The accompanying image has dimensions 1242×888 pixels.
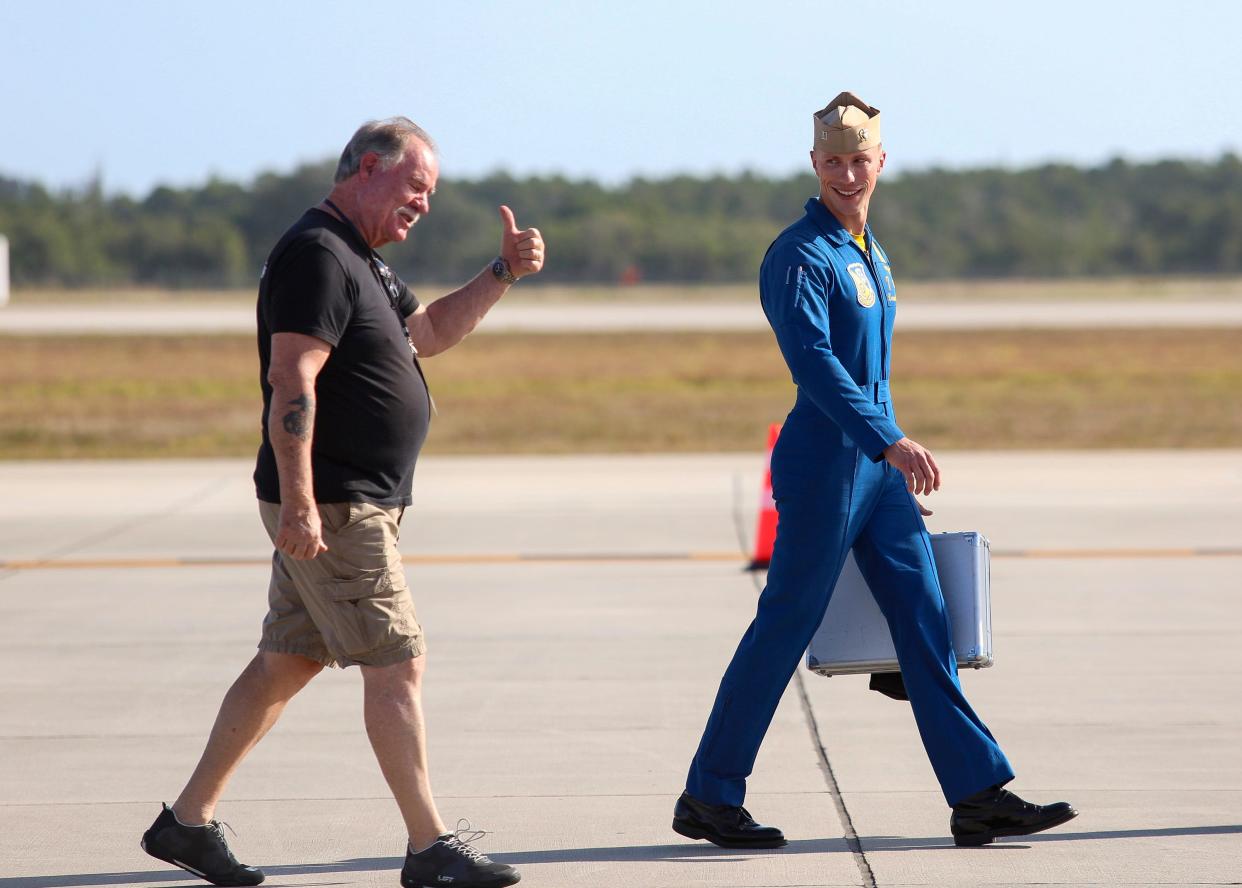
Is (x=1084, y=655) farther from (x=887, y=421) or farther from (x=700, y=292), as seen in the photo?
(x=700, y=292)

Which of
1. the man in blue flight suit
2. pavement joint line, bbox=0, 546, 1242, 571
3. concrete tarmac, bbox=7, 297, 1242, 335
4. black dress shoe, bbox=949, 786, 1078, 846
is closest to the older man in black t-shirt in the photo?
the man in blue flight suit

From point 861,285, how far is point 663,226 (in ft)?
384

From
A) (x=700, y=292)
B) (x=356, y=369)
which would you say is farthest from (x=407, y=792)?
(x=700, y=292)

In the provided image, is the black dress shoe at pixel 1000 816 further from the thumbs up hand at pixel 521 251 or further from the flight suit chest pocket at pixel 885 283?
the thumbs up hand at pixel 521 251

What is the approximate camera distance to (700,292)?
8169cm

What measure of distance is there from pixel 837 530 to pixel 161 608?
16.3 ft

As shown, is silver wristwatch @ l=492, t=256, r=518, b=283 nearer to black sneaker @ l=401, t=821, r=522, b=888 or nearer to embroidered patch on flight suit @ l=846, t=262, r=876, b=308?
embroidered patch on flight suit @ l=846, t=262, r=876, b=308

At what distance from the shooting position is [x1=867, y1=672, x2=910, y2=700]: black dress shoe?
4.71 meters

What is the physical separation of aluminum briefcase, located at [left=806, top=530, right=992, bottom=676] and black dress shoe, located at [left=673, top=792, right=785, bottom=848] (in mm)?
431

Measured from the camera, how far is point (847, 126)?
450 centimetres

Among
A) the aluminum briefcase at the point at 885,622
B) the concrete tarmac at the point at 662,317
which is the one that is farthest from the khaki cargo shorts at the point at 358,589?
the concrete tarmac at the point at 662,317

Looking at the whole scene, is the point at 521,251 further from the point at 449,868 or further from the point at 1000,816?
the point at 1000,816

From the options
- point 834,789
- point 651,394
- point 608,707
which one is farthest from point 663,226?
point 834,789

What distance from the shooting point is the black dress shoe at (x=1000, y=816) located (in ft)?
14.6
